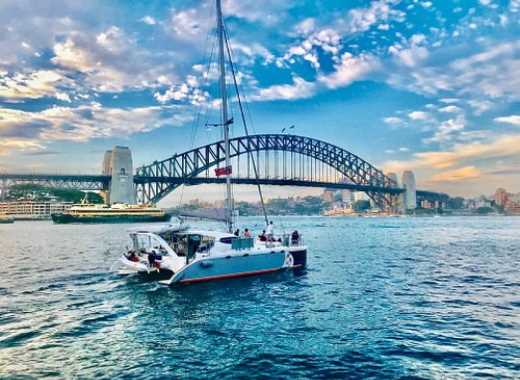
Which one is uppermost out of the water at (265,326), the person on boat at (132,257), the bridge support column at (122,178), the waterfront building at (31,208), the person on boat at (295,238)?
the bridge support column at (122,178)

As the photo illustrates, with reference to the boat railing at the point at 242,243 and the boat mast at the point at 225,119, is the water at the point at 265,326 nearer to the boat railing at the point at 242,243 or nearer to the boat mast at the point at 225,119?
the boat railing at the point at 242,243

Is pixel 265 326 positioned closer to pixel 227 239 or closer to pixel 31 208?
pixel 227 239

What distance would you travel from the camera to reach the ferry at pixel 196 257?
18.6m

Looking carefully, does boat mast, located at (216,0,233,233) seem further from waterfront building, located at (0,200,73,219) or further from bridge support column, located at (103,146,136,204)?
waterfront building, located at (0,200,73,219)

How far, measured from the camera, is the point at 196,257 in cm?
1881

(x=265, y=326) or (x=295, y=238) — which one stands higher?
(x=295, y=238)

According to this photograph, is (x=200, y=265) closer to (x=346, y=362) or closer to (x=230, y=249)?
(x=230, y=249)

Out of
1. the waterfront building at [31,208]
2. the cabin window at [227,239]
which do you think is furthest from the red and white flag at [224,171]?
the waterfront building at [31,208]

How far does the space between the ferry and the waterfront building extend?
139827mm

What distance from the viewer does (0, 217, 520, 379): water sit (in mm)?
9211

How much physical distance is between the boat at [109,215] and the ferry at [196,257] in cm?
8049

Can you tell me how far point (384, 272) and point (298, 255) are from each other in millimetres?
4788

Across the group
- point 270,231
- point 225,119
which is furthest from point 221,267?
point 225,119

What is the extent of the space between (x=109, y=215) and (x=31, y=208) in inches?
2717
